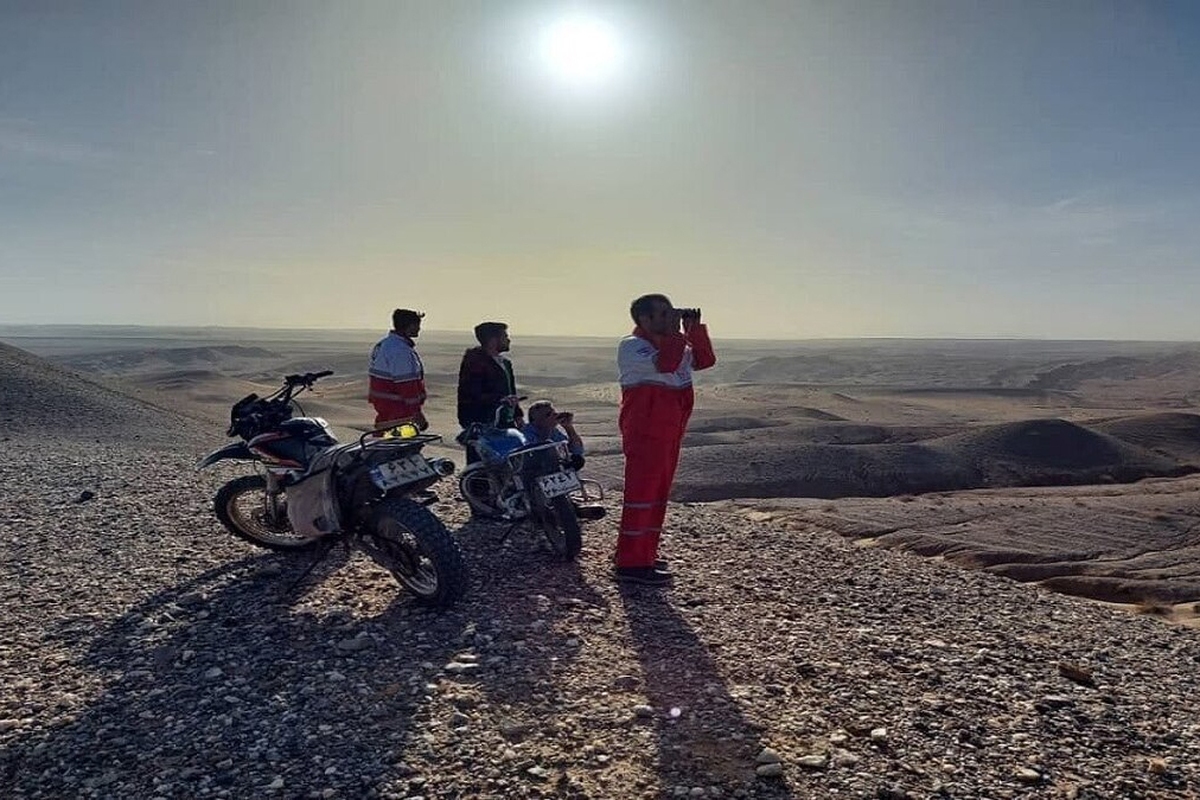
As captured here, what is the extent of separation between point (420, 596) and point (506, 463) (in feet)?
5.14

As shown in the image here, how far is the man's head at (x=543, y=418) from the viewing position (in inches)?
263

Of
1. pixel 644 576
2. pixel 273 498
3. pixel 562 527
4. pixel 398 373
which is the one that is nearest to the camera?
pixel 644 576

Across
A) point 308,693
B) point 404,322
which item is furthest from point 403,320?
point 308,693

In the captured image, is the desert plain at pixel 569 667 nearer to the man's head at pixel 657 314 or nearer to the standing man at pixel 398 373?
the standing man at pixel 398 373

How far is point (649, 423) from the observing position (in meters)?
5.80

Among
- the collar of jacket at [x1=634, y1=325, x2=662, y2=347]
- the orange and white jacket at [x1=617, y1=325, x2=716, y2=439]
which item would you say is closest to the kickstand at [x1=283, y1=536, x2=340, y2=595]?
the orange and white jacket at [x1=617, y1=325, x2=716, y2=439]

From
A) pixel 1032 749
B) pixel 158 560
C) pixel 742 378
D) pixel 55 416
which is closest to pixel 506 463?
pixel 158 560

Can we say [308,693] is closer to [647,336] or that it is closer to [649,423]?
[649,423]

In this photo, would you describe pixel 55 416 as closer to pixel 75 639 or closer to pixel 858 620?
pixel 75 639

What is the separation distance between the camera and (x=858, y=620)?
5465 millimetres

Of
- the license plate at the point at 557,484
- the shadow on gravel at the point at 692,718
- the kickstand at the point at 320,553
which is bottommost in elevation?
the shadow on gravel at the point at 692,718

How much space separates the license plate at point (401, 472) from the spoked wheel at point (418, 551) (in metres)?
0.14

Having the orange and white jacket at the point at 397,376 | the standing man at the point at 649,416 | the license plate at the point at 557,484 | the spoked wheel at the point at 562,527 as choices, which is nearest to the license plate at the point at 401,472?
the license plate at the point at 557,484

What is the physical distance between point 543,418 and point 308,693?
10.1ft
